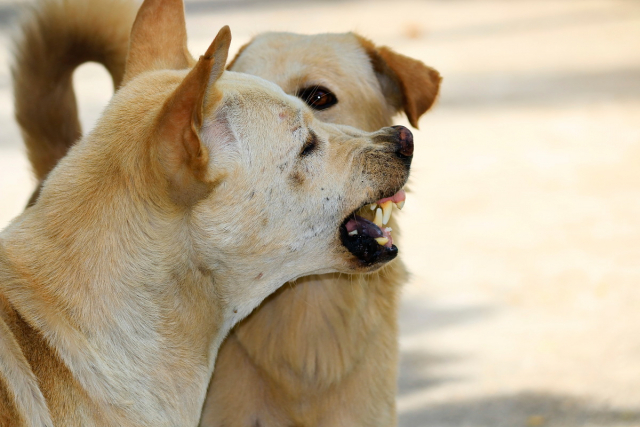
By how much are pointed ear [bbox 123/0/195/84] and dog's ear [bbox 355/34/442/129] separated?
3.35 feet

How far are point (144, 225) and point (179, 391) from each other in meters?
0.58

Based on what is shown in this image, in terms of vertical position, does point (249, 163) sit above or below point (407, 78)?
below

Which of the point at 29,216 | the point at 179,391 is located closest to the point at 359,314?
the point at 179,391

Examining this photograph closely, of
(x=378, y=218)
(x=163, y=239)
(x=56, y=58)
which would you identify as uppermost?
(x=378, y=218)

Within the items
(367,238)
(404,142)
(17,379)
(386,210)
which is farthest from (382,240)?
(17,379)

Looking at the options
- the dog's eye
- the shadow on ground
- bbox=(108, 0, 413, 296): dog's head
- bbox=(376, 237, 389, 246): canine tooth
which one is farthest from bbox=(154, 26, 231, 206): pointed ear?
the shadow on ground

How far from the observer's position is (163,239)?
2.34m

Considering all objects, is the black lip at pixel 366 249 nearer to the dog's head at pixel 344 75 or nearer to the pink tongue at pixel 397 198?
the pink tongue at pixel 397 198

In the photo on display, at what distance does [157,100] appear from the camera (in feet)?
7.88

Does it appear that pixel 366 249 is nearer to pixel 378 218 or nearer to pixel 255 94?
pixel 378 218

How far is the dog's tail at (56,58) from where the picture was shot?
142 inches

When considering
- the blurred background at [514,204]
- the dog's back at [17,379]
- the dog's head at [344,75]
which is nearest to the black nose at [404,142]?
the dog's head at [344,75]

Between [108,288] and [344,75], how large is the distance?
5.10 ft

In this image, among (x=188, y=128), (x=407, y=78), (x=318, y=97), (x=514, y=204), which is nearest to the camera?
(x=188, y=128)
